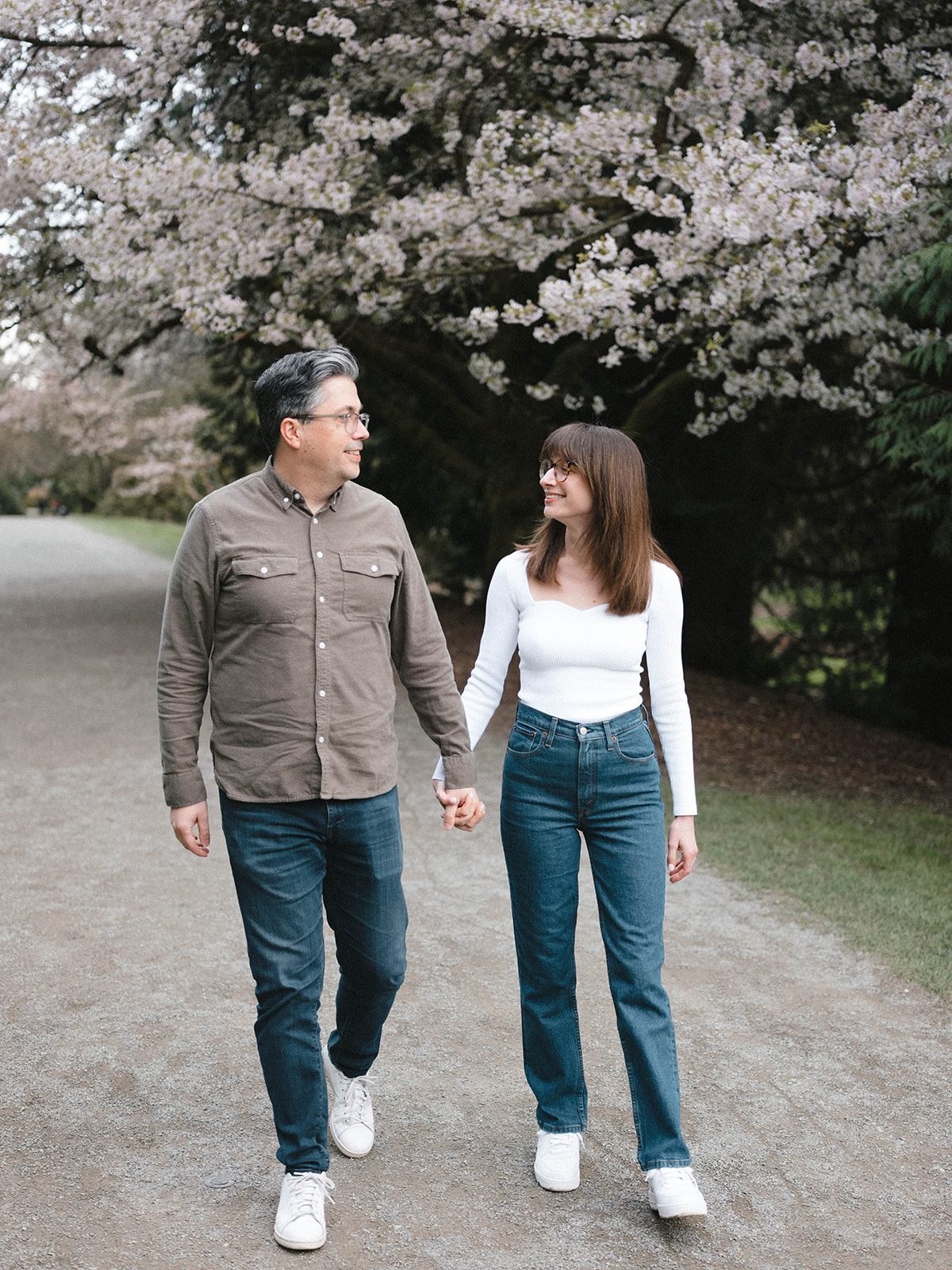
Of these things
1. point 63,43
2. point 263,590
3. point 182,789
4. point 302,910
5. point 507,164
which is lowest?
point 302,910

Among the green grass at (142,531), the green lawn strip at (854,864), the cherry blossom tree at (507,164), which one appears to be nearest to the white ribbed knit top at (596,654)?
the green lawn strip at (854,864)

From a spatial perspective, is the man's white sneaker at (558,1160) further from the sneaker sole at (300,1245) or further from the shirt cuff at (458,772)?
the shirt cuff at (458,772)

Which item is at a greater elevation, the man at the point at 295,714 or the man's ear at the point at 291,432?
the man's ear at the point at 291,432

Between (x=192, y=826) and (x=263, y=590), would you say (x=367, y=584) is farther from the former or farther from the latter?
(x=192, y=826)

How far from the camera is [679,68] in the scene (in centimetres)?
920

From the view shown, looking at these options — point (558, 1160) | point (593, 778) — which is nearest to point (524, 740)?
point (593, 778)

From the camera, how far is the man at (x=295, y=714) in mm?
2842

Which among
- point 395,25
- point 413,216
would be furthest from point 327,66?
point 413,216

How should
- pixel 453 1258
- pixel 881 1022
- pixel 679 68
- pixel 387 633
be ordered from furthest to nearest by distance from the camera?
pixel 679 68, pixel 881 1022, pixel 387 633, pixel 453 1258

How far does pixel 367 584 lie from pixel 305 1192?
4.59 feet

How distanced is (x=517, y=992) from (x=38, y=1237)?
192 cm

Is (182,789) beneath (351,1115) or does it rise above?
above

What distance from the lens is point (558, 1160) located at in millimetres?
3080

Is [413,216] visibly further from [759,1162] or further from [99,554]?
[99,554]
